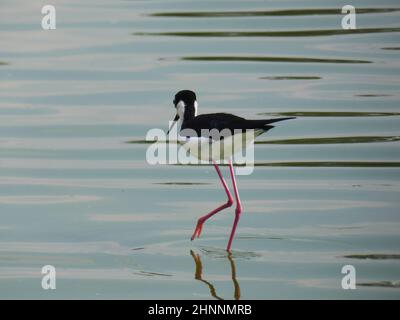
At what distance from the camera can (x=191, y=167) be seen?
458 inches

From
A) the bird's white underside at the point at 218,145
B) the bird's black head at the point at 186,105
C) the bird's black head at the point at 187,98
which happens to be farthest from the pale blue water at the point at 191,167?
the bird's black head at the point at 187,98

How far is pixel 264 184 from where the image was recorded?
1097 centimetres

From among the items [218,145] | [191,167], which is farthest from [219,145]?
[191,167]

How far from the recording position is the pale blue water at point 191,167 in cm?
878

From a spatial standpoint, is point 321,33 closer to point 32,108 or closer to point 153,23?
point 153,23

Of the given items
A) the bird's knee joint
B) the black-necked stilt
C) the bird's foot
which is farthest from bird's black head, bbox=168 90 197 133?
the bird's foot

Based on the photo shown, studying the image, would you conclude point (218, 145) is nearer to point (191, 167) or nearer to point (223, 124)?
point (223, 124)

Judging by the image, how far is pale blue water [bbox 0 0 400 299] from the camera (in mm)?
8781

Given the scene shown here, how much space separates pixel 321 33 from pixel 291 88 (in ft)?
8.42

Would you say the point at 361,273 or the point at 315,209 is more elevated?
the point at 315,209

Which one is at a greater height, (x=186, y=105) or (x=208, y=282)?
(x=186, y=105)

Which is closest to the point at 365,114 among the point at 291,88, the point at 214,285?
the point at 291,88

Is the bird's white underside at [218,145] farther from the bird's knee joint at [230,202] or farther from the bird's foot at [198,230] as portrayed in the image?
the bird's foot at [198,230]
